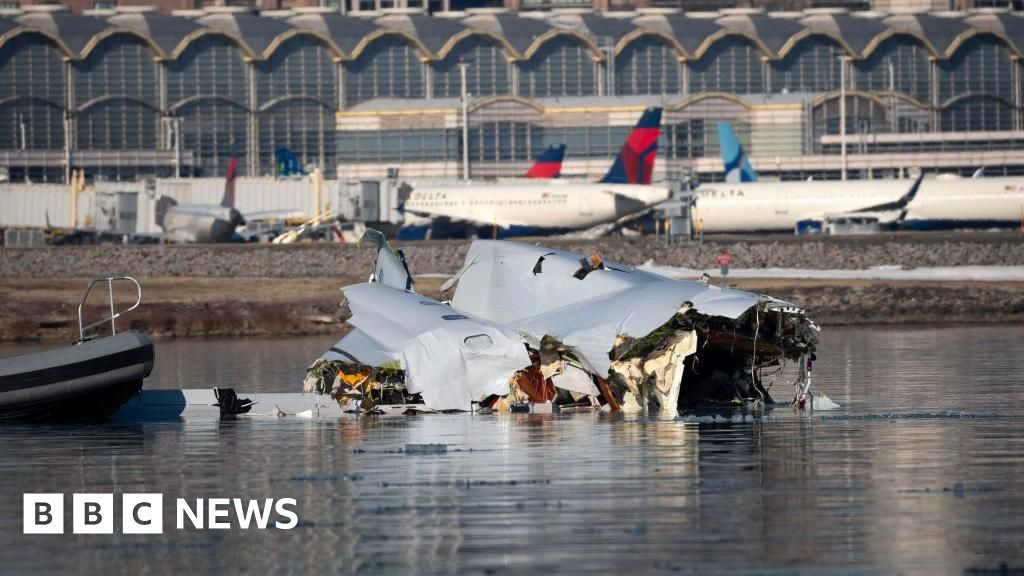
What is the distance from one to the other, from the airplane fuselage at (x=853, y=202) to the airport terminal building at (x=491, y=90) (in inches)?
1627

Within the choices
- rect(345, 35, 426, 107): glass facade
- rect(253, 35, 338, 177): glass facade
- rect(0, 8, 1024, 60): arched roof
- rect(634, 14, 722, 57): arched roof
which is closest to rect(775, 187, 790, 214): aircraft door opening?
rect(0, 8, 1024, 60): arched roof

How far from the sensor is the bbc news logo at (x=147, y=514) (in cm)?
1780

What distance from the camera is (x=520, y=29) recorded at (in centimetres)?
16850

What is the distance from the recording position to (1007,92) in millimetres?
166625

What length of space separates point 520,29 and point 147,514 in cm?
15273

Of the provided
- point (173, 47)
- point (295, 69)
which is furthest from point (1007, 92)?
point (173, 47)

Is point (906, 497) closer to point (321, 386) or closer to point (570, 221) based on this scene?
point (321, 386)

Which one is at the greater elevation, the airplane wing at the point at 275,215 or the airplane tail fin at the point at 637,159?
the airplane tail fin at the point at 637,159

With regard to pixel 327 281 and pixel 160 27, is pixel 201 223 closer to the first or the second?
pixel 327 281

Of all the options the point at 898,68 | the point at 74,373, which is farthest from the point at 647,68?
the point at 74,373

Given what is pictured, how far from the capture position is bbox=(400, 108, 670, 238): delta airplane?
103562 mm

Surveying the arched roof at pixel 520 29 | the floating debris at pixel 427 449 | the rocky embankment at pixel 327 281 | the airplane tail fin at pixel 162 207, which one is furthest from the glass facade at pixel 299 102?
the floating debris at pixel 427 449

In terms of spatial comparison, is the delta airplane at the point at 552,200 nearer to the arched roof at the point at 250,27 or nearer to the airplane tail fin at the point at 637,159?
the airplane tail fin at the point at 637,159

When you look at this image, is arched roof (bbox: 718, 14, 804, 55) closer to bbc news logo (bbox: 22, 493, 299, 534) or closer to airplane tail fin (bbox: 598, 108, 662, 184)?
airplane tail fin (bbox: 598, 108, 662, 184)
